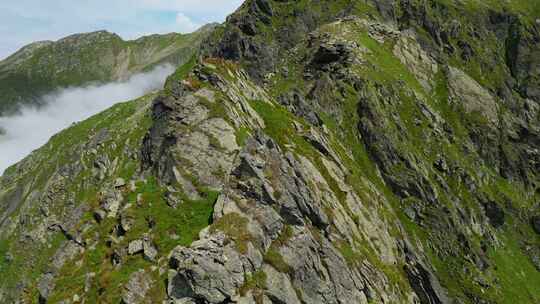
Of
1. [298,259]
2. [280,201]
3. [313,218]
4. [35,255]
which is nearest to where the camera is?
[298,259]

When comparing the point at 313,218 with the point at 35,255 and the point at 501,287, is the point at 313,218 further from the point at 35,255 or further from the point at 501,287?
the point at 35,255

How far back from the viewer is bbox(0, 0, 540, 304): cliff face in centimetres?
3394

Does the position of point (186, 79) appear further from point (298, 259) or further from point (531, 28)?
point (531, 28)

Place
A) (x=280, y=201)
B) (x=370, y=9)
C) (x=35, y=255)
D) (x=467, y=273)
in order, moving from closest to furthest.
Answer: (x=280, y=201)
(x=467, y=273)
(x=35, y=255)
(x=370, y=9)

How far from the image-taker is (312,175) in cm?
4744

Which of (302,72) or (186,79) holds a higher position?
(186,79)

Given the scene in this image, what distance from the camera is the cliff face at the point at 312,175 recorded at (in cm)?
3394

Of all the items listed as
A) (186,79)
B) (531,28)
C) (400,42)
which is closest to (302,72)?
(400,42)

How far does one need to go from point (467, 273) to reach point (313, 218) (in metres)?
34.1

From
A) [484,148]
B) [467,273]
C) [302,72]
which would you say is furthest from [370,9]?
[467,273]

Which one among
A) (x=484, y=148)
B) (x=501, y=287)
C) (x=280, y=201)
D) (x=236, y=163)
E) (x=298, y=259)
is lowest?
(x=501, y=287)

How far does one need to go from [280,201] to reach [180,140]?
35.8 ft

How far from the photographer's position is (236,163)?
3997 centimetres

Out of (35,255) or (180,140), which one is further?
(35,255)
